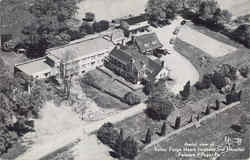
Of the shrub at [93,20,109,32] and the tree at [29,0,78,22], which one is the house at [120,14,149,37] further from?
the tree at [29,0,78,22]

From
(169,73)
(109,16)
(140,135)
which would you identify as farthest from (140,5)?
(140,135)

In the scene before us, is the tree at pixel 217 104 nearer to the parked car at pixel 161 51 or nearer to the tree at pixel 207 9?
the parked car at pixel 161 51

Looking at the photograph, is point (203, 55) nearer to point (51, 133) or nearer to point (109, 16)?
point (109, 16)

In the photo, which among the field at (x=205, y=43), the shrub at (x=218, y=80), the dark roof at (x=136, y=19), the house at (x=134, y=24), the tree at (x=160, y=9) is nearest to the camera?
the shrub at (x=218, y=80)

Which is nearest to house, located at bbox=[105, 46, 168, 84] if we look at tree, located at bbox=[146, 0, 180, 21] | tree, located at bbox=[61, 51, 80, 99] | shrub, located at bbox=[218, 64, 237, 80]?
tree, located at bbox=[61, 51, 80, 99]

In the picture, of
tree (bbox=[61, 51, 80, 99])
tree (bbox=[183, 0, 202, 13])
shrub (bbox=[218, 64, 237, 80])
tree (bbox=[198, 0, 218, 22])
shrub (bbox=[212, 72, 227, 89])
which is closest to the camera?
tree (bbox=[61, 51, 80, 99])

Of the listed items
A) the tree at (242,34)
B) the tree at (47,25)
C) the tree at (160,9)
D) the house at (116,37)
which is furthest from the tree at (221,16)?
the tree at (47,25)
